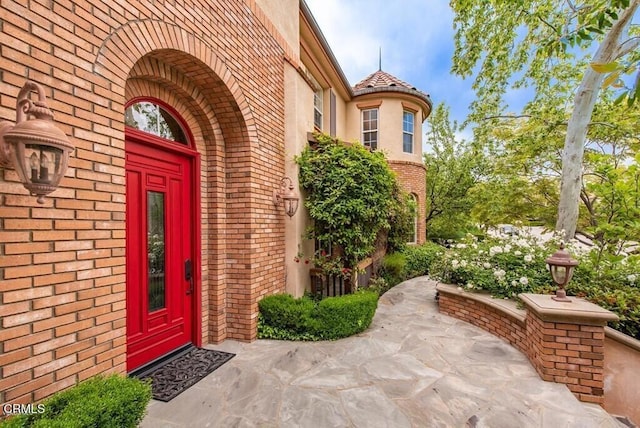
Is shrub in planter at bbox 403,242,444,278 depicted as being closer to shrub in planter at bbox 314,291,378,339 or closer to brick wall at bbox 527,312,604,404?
shrub in planter at bbox 314,291,378,339

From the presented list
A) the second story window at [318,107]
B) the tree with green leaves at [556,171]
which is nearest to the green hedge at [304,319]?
the tree with green leaves at [556,171]

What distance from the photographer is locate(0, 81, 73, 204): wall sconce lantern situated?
148 cm

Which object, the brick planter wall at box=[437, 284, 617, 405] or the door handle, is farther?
the door handle

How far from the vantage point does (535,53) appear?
6961 mm

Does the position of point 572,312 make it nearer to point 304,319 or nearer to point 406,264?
point 304,319

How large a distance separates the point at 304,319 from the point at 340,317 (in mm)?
550

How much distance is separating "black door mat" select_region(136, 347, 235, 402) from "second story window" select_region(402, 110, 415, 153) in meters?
9.76

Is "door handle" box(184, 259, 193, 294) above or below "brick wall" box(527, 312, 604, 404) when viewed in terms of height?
above

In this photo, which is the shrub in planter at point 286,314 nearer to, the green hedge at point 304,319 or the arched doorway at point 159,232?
the green hedge at point 304,319

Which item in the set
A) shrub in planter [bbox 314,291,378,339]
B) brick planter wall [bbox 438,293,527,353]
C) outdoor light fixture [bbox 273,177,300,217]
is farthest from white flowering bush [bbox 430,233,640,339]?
outdoor light fixture [bbox 273,177,300,217]

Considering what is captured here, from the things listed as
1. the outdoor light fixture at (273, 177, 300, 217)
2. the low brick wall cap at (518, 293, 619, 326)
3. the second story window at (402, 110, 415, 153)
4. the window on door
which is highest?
the second story window at (402, 110, 415, 153)

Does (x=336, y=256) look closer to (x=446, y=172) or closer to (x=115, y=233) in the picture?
(x=115, y=233)

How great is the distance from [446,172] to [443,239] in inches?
139

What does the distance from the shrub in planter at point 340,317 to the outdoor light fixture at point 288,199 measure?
156cm
